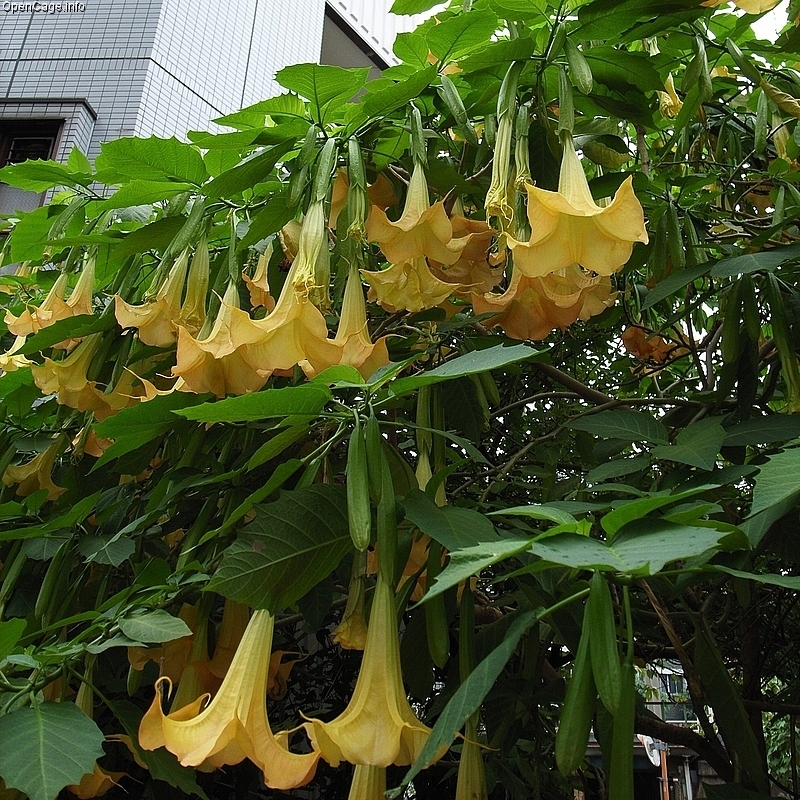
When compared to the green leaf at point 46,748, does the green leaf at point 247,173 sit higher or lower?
higher

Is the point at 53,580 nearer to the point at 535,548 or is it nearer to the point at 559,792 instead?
the point at 535,548

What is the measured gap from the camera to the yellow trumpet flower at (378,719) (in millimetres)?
635

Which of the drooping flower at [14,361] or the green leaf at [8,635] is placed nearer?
the green leaf at [8,635]

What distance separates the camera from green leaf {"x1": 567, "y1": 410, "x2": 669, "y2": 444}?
92 cm

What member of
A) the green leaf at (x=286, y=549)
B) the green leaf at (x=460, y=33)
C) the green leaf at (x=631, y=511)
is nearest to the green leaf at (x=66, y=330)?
the green leaf at (x=286, y=549)

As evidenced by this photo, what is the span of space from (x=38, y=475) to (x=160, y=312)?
48cm

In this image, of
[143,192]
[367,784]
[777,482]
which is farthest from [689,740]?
[143,192]

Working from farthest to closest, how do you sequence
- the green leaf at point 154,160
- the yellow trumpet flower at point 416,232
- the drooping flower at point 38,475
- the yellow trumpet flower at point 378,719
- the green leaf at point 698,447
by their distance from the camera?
the drooping flower at point 38,475, the green leaf at point 154,160, the yellow trumpet flower at point 416,232, the green leaf at point 698,447, the yellow trumpet flower at point 378,719

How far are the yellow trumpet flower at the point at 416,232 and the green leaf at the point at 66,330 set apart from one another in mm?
461

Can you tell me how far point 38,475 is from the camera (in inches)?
50.5

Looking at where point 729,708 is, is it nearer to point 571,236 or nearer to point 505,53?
point 571,236

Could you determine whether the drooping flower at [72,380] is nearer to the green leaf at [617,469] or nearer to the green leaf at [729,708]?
the green leaf at [617,469]

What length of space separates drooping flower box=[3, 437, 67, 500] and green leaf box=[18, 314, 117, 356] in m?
0.23

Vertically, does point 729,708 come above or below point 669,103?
below
